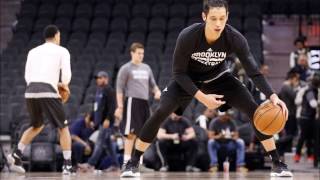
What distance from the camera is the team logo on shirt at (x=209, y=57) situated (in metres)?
6.10

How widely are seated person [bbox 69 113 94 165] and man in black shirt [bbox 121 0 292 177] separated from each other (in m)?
5.50

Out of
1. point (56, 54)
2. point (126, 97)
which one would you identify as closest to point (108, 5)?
point (126, 97)

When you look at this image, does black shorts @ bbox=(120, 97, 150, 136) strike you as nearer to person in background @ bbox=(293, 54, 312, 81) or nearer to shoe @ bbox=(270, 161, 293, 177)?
shoe @ bbox=(270, 161, 293, 177)

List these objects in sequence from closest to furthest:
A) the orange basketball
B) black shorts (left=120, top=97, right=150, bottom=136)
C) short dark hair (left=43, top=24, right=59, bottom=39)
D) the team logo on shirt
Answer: the orange basketball
the team logo on shirt
short dark hair (left=43, top=24, right=59, bottom=39)
black shorts (left=120, top=97, right=150, bottom=136)

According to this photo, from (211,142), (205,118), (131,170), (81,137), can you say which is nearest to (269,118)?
(131,170)

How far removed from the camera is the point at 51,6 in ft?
56.1

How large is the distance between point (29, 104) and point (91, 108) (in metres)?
4.17

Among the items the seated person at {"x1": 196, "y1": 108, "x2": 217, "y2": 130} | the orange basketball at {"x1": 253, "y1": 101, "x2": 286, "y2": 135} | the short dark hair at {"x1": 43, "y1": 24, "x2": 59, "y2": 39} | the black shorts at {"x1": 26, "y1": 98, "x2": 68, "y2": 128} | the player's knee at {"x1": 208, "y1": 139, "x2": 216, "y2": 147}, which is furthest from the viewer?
the seated person at {"x1": 196, "y1": 108, "x2": 217, "y2": 130}

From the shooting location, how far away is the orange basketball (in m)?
5.85

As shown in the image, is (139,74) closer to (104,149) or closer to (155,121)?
(104,149)

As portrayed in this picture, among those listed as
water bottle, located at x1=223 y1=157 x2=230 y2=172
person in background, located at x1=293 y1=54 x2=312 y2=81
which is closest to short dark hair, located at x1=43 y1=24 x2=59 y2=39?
water bottle, located at x1=223 y1=157 x2=230 y2=172

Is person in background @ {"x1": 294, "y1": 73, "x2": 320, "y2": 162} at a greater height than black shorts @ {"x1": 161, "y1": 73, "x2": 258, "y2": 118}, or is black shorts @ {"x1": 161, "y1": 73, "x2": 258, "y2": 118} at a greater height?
black shorts @ {"x1": 161, "y1": 73, "x2": 258, "y2": 118}

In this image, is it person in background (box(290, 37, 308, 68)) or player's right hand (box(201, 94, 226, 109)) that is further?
person in background (box(290, 37, 308, 68))

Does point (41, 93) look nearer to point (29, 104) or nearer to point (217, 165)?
point (29, 104)
